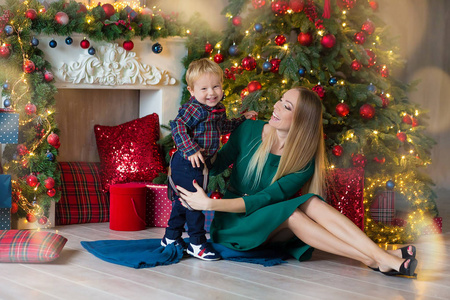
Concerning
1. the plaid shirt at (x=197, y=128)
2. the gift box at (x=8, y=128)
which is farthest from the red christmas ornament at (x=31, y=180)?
the plaid shirt at (x=197, y=128)

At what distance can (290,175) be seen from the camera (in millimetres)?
3068

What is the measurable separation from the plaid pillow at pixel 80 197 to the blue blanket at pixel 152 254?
2.84 ft

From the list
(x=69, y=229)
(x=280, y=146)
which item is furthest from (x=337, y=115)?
(x=69, y=229)

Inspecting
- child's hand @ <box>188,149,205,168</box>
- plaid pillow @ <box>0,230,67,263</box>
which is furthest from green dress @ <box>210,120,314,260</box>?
plaid pillow @ <box>0,230,67,263</box>

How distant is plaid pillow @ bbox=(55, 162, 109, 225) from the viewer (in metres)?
4.14

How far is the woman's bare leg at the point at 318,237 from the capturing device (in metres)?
2.87

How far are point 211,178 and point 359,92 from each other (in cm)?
113

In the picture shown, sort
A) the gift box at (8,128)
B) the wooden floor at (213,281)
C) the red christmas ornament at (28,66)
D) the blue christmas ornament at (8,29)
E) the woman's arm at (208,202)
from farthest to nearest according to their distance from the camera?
1. the red christmas ornament at (28,66)
2. the blue christmas ornament at (8,29)
3. the gift box at (8,128)
4. the woman's arm at (208,202)
5. the wooden floor at (213,281)

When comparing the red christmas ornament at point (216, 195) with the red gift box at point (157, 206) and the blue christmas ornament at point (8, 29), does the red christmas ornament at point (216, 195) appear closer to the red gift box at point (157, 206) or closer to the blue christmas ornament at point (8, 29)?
the red gift box at point (157, 206)

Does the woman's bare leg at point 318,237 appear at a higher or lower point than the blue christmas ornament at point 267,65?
lower

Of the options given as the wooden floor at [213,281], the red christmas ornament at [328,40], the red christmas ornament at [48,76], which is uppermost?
the red christmas ornament at [328,40]

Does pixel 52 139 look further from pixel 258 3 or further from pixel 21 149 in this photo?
pixel 258 3

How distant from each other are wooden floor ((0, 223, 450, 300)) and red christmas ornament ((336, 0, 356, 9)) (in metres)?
1.79

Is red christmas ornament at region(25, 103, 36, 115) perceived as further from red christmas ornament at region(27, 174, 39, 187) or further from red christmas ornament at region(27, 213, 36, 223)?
red christmas ornament at region(27, 213, 36, 223)
